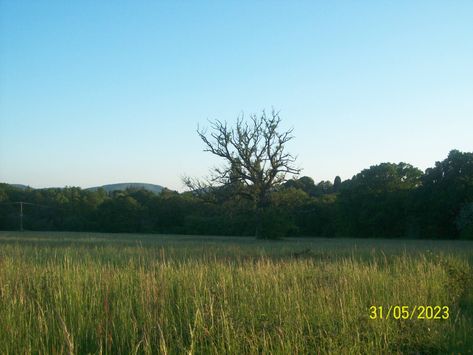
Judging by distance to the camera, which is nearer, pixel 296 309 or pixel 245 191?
pixel 296 309

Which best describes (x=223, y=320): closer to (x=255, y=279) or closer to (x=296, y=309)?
(x=296, y=309)

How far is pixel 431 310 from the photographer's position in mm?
7418

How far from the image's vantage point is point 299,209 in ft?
198

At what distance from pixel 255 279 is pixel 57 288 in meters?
3.20

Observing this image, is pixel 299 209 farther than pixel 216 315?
Yes

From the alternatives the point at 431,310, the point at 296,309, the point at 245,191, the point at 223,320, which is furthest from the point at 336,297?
the point at 245,191
